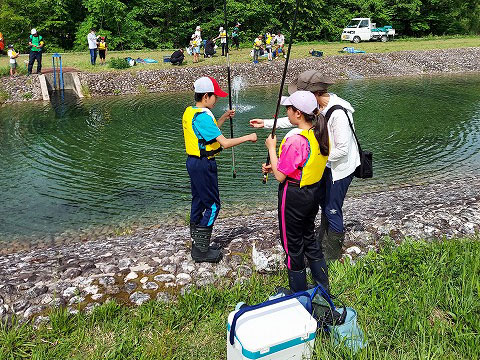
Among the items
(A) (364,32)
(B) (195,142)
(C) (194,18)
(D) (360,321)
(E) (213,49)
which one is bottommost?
(D) (360,321)

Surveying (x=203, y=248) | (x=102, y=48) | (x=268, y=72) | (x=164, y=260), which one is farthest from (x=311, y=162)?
(x=102, y=48)

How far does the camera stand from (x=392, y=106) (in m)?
20.4

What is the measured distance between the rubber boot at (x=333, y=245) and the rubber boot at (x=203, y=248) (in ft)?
4.65

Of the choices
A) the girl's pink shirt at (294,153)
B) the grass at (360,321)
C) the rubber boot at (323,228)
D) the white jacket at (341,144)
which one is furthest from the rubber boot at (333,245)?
the girl's pink shirt at (294,153)

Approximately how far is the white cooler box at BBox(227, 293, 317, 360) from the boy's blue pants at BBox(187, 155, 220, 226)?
1.96m

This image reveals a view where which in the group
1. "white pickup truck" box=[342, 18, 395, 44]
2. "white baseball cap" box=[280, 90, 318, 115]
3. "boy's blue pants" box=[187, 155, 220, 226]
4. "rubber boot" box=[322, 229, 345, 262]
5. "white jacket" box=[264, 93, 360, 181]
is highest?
"white pickup truck" box=[342, 18, 395, 44]

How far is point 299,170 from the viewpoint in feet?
14.1

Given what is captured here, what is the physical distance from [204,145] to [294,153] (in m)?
1.28

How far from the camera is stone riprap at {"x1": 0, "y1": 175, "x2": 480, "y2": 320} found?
194 inches

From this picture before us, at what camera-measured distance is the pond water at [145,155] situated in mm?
9727

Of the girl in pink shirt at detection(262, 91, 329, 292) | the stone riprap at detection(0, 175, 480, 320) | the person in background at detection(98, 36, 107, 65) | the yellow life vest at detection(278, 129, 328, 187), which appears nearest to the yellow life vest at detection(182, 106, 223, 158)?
the girl in pink shirt at detection(262, 91, 329, 292)

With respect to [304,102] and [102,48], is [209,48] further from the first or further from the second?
[304,102]

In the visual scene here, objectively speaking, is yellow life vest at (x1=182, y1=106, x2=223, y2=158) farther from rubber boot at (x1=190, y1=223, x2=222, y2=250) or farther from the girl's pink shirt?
the girl's pink shirt

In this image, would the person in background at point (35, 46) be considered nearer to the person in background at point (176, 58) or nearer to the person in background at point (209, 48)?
the person in background at point (176, 58)
